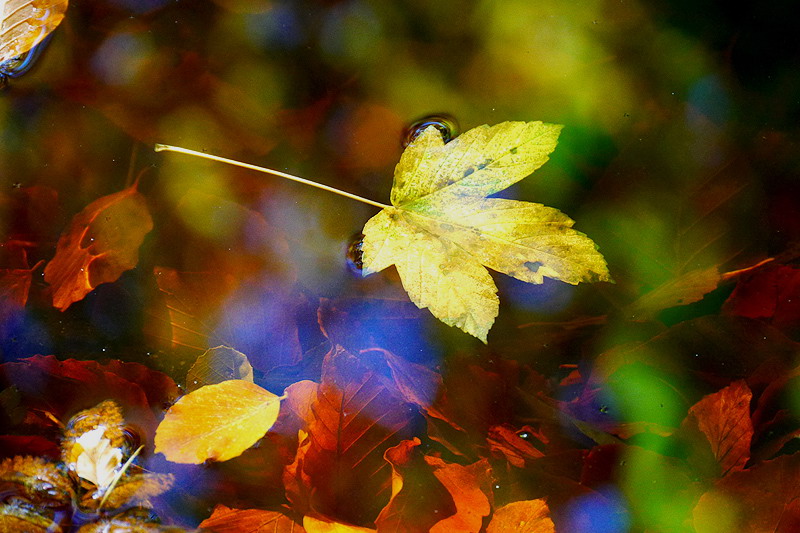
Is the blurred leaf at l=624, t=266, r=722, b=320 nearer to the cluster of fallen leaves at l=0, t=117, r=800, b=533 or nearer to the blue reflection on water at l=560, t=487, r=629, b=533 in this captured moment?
the cluster of fallen leaves at l=0, t=117, r=800, b=533

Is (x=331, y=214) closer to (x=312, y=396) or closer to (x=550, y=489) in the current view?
(x=312, y=396)

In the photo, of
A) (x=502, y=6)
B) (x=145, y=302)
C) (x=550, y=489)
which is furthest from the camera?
(x=502, y=6)

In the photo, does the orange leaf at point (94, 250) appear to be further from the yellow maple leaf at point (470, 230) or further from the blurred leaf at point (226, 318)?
the yellow maple leaf at point (470, 230)

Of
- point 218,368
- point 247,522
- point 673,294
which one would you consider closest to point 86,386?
point 218,368

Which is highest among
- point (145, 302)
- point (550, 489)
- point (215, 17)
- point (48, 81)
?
point (215, 17)

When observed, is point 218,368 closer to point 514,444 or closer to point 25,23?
point 514,444

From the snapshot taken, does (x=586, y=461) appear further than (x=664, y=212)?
No

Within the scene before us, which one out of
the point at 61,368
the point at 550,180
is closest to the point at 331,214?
the point at 550,180
